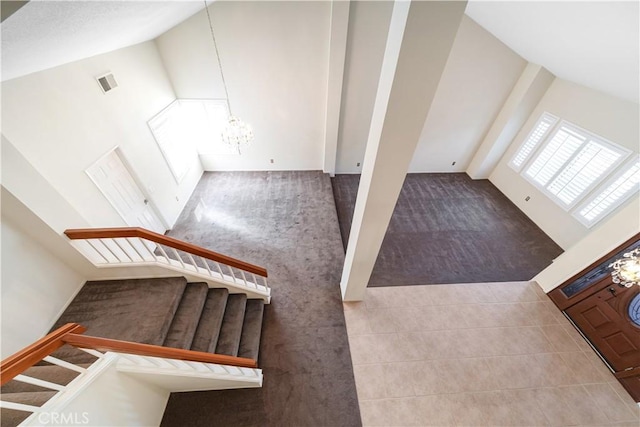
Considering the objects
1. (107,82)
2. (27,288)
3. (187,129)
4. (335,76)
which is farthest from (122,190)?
(335,76)

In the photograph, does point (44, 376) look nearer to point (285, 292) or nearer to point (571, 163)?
point (285, 292)

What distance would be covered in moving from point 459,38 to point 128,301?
6.82 meters

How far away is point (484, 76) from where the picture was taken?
4.82 meters

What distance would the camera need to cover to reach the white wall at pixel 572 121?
350 cm

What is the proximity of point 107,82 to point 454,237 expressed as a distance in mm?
6255

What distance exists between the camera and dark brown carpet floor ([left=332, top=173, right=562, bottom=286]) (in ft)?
12.7

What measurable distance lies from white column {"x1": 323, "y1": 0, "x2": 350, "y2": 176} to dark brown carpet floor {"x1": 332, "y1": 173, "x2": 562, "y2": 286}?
0.87 m

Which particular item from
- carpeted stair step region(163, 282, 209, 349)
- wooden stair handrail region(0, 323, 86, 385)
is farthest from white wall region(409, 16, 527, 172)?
wooden stair handrail region(0, 323, 86, 385)

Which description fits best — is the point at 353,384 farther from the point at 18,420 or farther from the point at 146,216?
the point at 146,216

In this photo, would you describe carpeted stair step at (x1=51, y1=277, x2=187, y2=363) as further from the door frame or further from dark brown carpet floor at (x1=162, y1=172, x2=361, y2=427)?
the door frame

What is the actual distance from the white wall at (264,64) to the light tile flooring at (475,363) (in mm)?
4057

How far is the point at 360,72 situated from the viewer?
462cm

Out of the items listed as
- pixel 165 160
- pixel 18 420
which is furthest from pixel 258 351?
Answer: pixel 165 160

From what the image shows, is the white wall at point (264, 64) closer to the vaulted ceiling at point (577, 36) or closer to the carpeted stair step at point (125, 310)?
the vaulted ceiling at point (577, 36)
